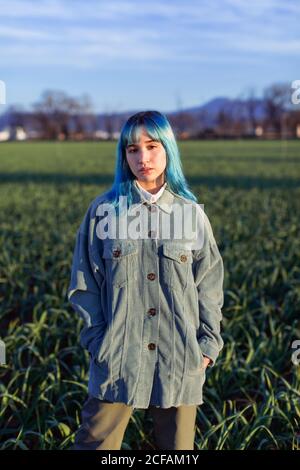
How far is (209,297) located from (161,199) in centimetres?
46

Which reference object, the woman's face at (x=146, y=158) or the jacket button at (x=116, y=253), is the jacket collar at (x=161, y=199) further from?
the jacket button at (x=116, y=253)

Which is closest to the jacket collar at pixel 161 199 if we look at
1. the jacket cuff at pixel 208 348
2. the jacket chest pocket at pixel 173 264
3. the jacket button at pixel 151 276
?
the jacket chest pocket at pixel 173 264

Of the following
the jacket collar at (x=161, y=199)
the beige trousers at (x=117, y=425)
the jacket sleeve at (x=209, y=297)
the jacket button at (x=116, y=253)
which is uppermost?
the jacket collar at (x=161, y=199)

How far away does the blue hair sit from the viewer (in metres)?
2.46

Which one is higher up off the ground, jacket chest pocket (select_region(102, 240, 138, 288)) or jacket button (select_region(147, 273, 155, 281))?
jacket chest pocket (select_region(102, 240, 138, 288))

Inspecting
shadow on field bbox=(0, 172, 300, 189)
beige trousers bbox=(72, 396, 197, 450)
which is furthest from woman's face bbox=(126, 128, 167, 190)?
shadow on field bbox=(0, 172, 300, 189)

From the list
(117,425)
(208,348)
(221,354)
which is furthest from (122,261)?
(221,354)

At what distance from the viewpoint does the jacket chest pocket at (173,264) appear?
249 centimetres

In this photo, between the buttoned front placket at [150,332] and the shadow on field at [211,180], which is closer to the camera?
the buttoned front placket at [150,332]

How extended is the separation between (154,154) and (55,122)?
138 m

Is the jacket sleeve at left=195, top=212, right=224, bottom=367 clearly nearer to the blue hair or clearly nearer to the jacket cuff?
the jacket cuff

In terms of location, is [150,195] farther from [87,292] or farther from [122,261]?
[87,292]

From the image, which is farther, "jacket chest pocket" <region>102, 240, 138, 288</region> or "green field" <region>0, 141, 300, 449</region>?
"green field" <region>0, 141, 300, 449</region>

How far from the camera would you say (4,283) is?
6008 mm
